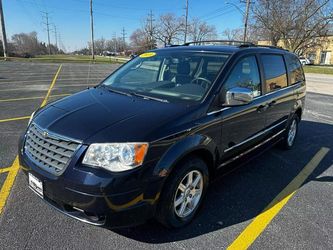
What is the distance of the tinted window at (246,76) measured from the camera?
324 cm

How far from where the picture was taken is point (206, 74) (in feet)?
10.7

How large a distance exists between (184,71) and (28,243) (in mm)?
2457

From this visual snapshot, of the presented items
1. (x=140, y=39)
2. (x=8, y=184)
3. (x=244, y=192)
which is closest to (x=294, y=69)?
(x=244, y=192)

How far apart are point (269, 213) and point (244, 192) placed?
18.8 inches

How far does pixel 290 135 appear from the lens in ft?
17.4

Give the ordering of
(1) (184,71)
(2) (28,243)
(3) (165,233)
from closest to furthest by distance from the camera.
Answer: (2) (28,243) → (3) (165,233) → (1) (184,71)

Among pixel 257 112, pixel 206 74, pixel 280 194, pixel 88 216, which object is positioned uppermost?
pixel 206 74

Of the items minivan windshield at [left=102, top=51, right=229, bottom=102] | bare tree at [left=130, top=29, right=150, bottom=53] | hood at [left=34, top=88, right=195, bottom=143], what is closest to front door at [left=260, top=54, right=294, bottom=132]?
minivan windshield at [left=102, top=51, right=229, bottom=102]

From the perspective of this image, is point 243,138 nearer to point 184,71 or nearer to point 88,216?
point 184,71

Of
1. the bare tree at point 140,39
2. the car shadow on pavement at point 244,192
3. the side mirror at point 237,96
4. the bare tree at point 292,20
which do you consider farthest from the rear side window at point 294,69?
the bare tree at point 140,39

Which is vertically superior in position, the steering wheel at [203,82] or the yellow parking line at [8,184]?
the steering wheel at [203,82]

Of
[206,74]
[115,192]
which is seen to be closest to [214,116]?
[206,74]

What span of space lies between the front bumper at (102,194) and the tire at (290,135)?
3.55 m

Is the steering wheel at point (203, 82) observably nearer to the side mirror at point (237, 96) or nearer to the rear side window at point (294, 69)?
the side mirror at point (237, 96)
